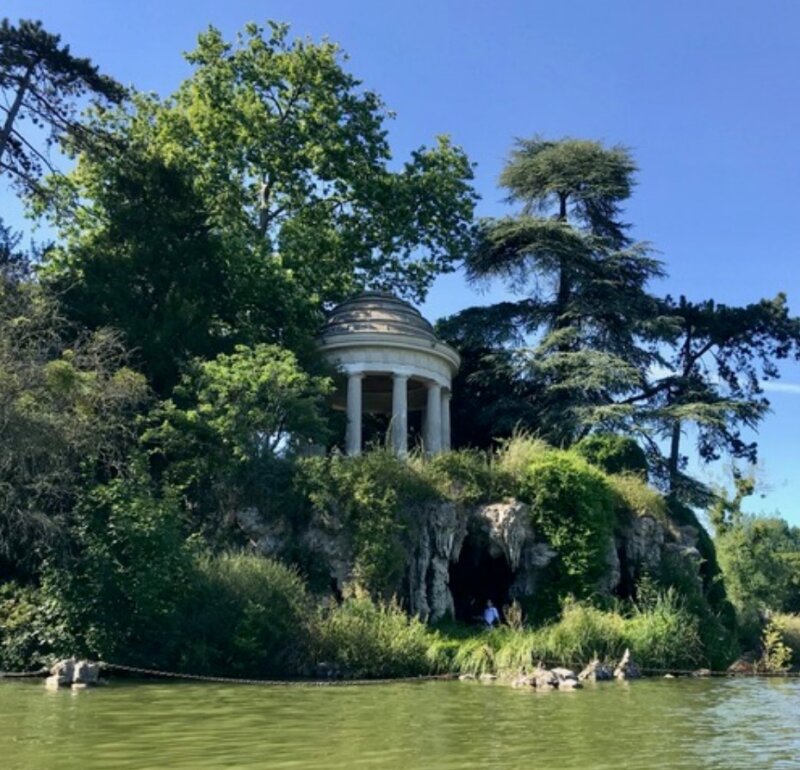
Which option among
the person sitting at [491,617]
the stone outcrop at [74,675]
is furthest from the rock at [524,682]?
the stone outcrop at [74,675]

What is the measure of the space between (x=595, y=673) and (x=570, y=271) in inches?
911

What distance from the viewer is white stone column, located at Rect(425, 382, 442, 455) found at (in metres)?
33.5

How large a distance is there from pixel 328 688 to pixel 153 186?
18763 mm

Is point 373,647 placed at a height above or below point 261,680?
above

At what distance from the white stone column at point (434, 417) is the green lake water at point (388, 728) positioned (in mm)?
17207

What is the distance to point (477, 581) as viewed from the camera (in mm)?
27562

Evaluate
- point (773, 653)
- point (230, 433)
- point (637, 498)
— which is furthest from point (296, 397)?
point (773, 653)

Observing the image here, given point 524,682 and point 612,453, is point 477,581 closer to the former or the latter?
point 612,453

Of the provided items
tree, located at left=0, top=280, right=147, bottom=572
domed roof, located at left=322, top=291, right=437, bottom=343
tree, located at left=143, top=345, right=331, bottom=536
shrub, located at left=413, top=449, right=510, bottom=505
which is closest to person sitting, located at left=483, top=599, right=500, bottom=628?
shrub, located at left=413, top=449, right=510, bottom=505

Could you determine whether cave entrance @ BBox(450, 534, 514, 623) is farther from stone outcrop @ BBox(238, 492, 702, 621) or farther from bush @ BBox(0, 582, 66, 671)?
bush @ BBox(0, 582, 66, 671)

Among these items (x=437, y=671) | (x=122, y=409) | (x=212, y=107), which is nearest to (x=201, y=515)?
(x=122, y=409)

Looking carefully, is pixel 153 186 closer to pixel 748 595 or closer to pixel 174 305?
pixel 174 305

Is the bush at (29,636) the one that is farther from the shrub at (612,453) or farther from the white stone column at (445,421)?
the white stone column at (445,421)

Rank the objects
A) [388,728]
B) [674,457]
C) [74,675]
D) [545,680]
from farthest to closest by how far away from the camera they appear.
→ [674,457] → [545,680] → [74,675] → [388,728]
